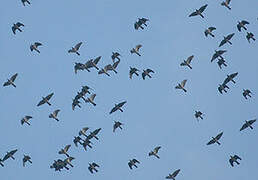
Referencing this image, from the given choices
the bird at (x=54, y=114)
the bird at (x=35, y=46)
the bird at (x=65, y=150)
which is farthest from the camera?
the bird at (x=35, y=46)

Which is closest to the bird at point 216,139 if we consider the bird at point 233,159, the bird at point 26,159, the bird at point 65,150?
the bird at point 233,159

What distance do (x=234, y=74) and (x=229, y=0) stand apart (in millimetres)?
12409

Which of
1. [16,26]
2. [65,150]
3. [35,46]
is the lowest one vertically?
[65,150]

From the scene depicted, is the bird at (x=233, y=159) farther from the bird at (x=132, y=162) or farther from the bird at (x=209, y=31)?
the bird at (x=209, y=31)

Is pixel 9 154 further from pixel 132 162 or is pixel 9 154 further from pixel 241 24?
pixel 241 24

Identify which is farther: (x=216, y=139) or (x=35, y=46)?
(x=35, y=46)

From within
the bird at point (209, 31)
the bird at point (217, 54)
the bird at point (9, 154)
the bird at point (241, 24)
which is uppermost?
the bird at point (209, 31)

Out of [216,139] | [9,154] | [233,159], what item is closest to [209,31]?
[216,139]

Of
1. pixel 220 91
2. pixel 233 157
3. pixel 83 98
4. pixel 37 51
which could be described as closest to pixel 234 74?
pixel 220 91

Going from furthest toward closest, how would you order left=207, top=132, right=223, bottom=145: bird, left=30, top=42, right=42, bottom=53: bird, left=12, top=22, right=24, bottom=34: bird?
left=30, top=42, right=42, bottom=53: bird
left=12, top=22, right=24, bottom=34: bird
left=207, top=132, right=223, bottom=145: bird

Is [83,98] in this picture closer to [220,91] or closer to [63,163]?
[63,163]

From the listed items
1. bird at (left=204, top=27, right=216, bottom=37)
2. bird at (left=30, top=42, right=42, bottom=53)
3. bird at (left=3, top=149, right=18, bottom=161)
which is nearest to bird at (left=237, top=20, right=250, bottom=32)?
bird at (left=204, top=27, right=216, bottom=37)

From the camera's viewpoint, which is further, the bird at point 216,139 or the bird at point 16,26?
the bird at point 16,26

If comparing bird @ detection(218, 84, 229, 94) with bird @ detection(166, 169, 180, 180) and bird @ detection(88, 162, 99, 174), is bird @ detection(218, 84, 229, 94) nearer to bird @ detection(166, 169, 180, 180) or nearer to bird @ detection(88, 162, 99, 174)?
bird @ detection(166, 169, 180, 180)
